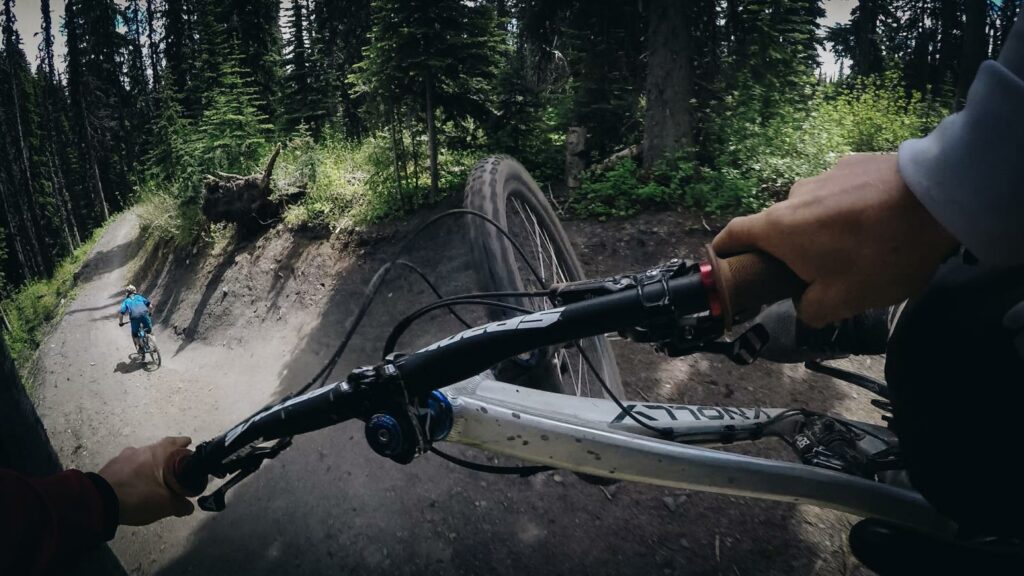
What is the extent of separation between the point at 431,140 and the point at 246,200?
552 centimetres

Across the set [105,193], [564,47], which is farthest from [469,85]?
[105,193]

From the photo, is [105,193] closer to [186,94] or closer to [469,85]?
[186,94]

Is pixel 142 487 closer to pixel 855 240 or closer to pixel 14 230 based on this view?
pixel 855 240

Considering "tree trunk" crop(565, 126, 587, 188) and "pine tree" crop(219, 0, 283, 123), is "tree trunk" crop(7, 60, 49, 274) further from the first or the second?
"tree trunk" crop(565, 126, 587, 188)

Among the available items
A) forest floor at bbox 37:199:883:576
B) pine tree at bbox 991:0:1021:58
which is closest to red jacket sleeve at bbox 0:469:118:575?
forest floor at bbox 37:199:883:576

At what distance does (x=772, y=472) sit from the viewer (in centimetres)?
169

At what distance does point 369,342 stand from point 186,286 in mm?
8627

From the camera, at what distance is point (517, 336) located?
1.30 metres

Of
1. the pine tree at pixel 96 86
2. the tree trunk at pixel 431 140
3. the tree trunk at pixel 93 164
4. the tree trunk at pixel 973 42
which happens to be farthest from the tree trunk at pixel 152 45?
the tree trunk at pixel 973 42

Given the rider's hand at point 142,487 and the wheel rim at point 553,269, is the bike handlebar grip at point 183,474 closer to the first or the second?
the rider's hand at point 142,487

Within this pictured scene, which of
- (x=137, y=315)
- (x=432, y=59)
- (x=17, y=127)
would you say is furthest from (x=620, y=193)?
(x=137, y=315)

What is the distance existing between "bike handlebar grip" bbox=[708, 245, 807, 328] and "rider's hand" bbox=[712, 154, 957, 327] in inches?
1.2

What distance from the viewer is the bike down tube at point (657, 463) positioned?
1637mm

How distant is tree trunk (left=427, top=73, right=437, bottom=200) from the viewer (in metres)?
8.13
